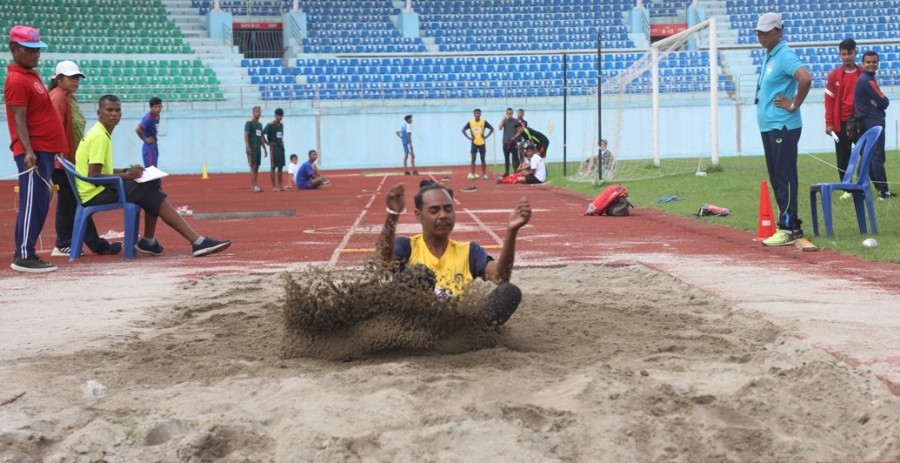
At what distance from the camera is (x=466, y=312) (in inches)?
217

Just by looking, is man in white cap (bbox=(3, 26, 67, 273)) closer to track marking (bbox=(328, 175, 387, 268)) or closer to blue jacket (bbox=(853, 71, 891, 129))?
track marking (bbox=(328, 175, 387, 268))

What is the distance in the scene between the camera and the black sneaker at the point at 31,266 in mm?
9625

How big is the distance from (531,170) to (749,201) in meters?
9.92

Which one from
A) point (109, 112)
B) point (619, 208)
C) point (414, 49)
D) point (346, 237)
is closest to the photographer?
point (109, 112)

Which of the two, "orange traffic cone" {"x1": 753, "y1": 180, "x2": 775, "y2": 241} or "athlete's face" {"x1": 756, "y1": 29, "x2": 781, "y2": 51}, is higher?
"athlete's face" {"x1": 756, "y1": 29, "x2": 781, "y2": 51}

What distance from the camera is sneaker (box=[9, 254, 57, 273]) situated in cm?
962

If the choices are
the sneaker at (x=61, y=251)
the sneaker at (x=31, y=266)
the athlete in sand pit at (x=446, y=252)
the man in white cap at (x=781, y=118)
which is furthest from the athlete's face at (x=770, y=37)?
the sneaker at (x=61, y=251)

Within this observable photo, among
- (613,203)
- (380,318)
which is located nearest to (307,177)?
(613,203)

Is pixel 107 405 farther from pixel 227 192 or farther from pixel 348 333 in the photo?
pixel 227 192

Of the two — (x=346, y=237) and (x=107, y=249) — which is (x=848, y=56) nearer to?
Result: (x=346, y=237)

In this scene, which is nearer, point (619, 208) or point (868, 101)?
point (868, 101)

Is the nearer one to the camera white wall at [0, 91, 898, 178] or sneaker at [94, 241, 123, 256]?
sneaker at [94, 241, 123, 256]

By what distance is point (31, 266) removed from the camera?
9664mm

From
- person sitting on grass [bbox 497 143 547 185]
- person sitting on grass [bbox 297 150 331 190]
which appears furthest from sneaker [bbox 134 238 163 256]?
person sitting on grass [bbox 497 143 547 185]
